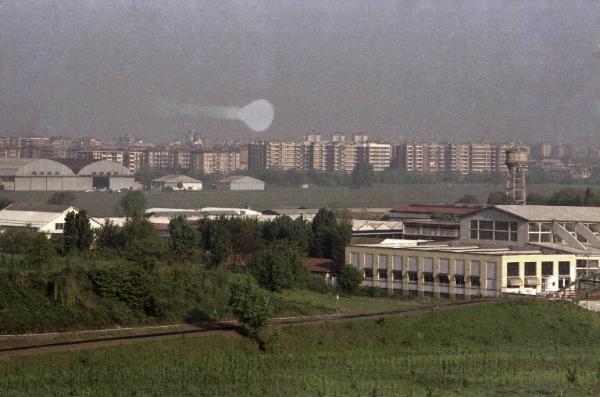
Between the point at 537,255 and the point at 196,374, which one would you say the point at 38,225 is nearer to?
the point at 537,255

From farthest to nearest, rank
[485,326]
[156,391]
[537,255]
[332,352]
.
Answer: [537,255] → [485,326] → [332,352] → [156,391]

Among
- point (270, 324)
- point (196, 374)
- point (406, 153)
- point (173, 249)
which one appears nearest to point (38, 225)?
point (173, 249)

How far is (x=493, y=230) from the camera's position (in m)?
23.8

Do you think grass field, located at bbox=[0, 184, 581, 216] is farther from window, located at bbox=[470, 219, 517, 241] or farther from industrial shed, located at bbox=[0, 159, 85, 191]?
window, located at bbox=[470, 219, 517, 241]

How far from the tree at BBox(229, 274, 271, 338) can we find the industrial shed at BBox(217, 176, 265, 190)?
5244 centimetres

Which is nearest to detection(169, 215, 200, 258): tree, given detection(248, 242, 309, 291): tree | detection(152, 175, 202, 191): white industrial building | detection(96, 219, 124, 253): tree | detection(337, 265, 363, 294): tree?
detection(96, 219, 124, 253): tree

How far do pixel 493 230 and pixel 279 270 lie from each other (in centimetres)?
577

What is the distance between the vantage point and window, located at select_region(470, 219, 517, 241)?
23359 mm

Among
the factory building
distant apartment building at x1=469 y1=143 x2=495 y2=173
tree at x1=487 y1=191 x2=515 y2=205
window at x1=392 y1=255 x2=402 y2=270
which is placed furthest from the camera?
distant apartment building at x1=469 y1=143 x2=495 y2=173

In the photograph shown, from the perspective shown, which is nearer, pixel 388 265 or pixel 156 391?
pixel 156 391

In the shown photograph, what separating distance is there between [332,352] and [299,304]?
Answer: 2.90 meters

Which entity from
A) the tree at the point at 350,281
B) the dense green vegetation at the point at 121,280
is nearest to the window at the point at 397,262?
the tree at the point at 350,281

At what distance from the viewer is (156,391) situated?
1262 centimetres

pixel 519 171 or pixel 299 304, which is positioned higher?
pixel 519 171
